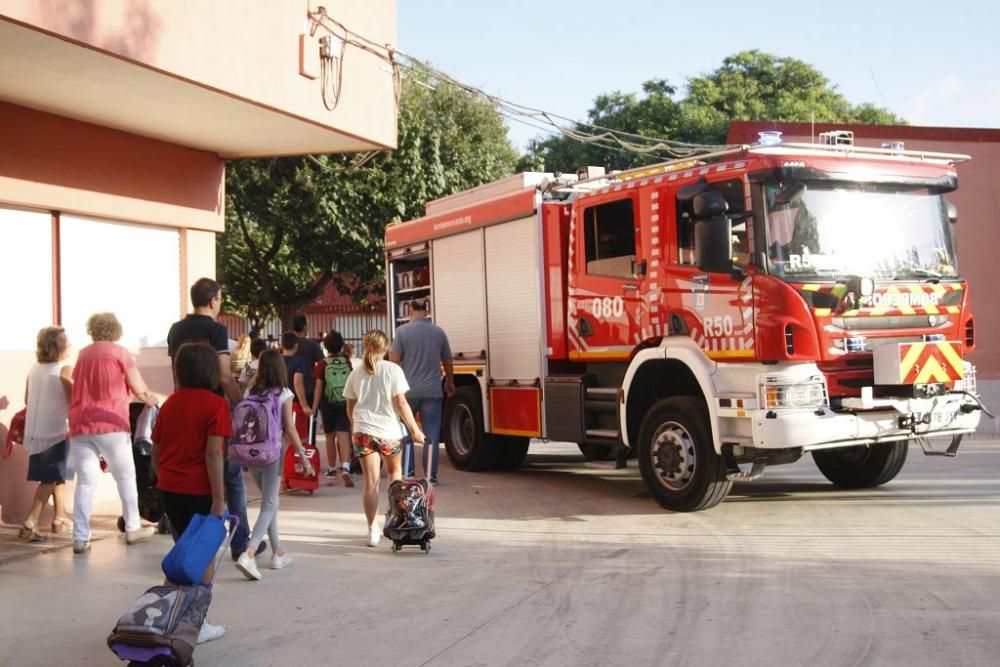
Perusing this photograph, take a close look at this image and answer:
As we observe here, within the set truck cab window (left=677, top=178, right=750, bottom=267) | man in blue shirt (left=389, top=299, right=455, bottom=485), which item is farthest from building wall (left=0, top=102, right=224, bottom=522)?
truck cab window (left=677, top=178, right=750, bottom=267)

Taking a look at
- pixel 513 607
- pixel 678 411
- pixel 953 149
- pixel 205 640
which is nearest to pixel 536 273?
pixel 678 411

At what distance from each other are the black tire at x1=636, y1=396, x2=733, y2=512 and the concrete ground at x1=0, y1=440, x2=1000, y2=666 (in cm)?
23

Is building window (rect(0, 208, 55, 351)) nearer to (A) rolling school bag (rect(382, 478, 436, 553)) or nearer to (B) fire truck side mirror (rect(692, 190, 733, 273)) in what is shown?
(A) rolling school bag (rect(382, 478, 436, 553))

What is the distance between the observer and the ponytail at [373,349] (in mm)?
8602

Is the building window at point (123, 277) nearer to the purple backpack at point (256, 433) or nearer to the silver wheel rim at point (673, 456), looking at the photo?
the purple backpack at point (256, 433)

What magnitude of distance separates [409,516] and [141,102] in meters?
4.64

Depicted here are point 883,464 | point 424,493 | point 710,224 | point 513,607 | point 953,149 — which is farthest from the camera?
point 953,149

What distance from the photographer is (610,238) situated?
1082 centimetres

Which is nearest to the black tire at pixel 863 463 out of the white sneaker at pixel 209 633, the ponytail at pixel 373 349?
the ponytail at pixel 373 349

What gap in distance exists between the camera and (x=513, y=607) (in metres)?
6.61

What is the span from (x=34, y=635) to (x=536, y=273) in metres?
6.90

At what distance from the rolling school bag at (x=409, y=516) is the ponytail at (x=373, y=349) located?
3.00ft

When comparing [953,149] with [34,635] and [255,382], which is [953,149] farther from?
[34,635]

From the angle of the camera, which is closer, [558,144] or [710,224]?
[710,224]
